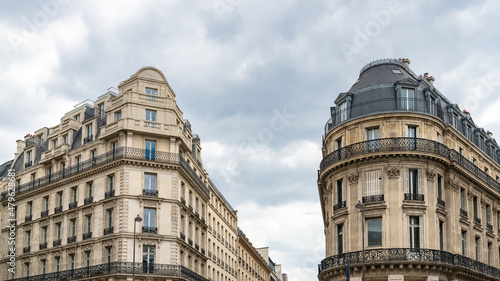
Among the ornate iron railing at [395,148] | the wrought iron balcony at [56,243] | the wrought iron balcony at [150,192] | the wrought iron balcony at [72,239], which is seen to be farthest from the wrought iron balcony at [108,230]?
the ornate iron railing at [395,148]

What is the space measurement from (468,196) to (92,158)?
28828mm

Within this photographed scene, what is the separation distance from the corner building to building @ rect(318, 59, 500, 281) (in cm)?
1333

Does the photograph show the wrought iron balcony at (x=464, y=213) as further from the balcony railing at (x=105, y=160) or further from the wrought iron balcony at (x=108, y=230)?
the wrought iron balcony at (x=108, y=230)

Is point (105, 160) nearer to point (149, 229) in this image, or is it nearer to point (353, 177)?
point (149, 229)

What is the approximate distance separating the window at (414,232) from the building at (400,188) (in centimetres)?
6

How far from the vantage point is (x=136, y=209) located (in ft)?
157

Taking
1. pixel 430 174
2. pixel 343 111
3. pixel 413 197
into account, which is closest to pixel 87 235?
pixel 343 111

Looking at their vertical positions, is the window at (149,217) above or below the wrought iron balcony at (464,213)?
above

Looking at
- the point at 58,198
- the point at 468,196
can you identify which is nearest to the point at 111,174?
the point at 58,198

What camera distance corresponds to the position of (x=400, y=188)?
37.2 meters

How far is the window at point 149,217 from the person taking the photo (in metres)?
48.0

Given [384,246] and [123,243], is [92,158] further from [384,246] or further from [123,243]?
[384,246]

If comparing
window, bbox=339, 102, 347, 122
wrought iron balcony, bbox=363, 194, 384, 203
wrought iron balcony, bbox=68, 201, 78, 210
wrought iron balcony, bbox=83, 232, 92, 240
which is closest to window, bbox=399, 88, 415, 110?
window, bbox=339, 102, 347, 122

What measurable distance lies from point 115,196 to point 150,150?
Answer: 4.53 metres
